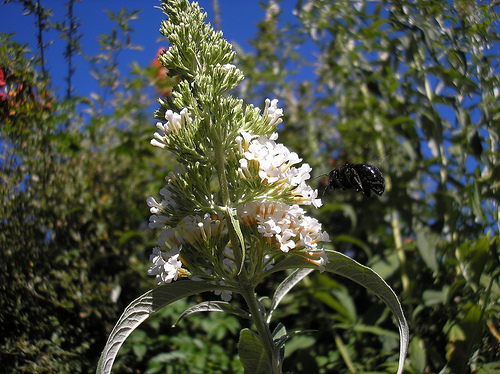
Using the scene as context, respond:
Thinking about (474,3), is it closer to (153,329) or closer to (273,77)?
(273,77)

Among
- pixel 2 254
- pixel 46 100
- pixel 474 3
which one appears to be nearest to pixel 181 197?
pixel 2 254

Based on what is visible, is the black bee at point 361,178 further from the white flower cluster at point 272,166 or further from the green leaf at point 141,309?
the green leaf at point 141,309

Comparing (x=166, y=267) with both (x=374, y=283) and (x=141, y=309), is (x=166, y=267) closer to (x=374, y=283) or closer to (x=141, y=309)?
(x=141, y=309)

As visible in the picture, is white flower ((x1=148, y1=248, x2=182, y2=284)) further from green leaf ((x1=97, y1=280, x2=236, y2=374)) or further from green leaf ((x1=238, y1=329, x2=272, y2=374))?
green leaf ((x1=238, y1=329, x2=272, y2=374))

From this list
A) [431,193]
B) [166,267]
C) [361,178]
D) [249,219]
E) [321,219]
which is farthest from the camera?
[321,219]

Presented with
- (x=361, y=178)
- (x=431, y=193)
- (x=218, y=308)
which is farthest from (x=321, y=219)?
(x=218, y=308)

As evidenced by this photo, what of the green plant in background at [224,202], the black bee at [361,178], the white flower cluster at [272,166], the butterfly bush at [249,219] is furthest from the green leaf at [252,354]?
the black bee at [361,178]
